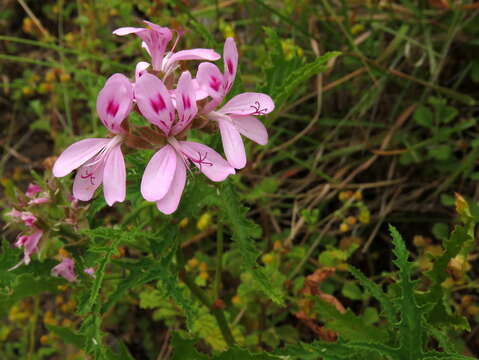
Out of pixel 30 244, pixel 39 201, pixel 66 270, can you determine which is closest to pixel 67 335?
pixel 66 270

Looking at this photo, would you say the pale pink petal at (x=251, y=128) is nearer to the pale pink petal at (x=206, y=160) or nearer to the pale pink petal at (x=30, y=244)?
the pale pink petal at (x=206, y=160)

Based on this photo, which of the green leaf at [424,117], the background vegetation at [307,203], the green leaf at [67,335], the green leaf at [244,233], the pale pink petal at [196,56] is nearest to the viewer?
the pale pink petal at [196,56]

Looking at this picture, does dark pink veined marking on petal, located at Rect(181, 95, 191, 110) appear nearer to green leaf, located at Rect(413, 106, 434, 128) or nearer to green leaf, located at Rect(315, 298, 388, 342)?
green leaf, located at Rect(315, 298, 388, 342)

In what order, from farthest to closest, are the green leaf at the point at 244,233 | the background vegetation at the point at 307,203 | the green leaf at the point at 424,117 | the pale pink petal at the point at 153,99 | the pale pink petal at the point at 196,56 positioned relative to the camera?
the green leaf at the point at 424,117 → the background vegetation at the point at 307,203 → the green leaf at the point at 244,233 → the pale pink petal at the point at 196,56 → the pale pink petal at the point at 153,99

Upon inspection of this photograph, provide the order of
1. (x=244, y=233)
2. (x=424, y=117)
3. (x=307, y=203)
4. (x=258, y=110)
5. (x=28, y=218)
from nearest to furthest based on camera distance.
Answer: (x=258, y=110), (x=244, y=233), (x=28, y=218), (x=424, y=117), (x=307, y=203)

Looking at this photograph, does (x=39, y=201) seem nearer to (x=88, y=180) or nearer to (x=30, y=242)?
(x=30, y=242)

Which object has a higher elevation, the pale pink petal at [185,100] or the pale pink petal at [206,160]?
the pale pink petal at [185,100]

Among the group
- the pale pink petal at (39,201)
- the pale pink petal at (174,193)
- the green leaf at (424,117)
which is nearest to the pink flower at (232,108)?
the pale pink petal at (174,193)

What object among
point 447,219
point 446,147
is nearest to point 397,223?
point 447,219

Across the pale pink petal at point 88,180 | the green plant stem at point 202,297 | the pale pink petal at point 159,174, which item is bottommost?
the green plant stem at point 202,297
